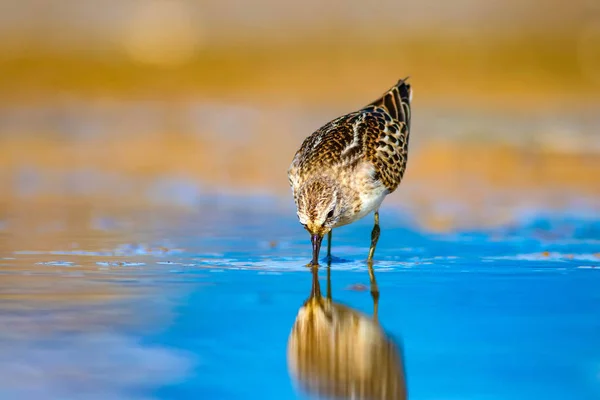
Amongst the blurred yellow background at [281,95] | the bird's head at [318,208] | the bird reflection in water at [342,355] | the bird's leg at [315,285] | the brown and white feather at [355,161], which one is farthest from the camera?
the blurred yellow background at [281,95]

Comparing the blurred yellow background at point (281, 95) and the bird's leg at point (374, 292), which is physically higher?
the blurred yellow background at point (281, 95)

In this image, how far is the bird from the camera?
6.36m

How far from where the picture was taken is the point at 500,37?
26266 mm

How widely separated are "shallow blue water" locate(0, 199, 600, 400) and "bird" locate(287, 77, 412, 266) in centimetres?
31

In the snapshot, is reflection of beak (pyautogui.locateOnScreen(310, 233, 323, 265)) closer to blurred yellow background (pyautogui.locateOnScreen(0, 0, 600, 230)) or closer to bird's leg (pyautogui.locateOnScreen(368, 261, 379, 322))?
bird's leg (pyautogui.locateOnScreen(368, 261, 379, 322))

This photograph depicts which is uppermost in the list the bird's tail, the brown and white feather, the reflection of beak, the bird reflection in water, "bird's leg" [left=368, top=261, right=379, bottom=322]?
the bird's tail

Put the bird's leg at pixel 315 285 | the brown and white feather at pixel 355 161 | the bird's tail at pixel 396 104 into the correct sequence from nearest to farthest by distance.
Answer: the bird's leg at pixel 315 285 → the brown and white feather at pixel 355 161 → the bird's tail at pixel 396 104

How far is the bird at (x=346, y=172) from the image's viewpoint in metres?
6.36

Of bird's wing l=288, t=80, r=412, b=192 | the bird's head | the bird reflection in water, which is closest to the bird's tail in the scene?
bird's wing l=288, t=80, r=412, b=192

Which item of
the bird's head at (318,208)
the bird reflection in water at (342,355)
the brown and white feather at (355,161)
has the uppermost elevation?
the brown and white feather at (355,161)

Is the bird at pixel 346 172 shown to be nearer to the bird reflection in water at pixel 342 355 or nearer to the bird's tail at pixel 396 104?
the bird's tail at pixel 396 104

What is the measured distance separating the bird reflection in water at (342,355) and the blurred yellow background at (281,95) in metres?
3.47

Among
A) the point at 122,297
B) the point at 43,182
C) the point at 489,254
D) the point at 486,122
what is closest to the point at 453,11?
the point at 486,122

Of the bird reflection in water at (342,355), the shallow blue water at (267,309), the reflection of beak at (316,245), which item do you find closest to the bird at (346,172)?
the reflection of beak at (316,245)
